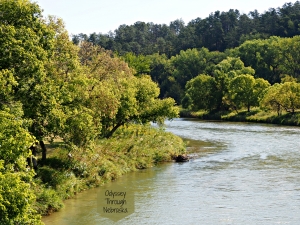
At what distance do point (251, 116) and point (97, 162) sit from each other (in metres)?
70.3

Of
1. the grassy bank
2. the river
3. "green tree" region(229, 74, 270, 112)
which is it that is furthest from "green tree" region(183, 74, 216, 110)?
the grassy bank

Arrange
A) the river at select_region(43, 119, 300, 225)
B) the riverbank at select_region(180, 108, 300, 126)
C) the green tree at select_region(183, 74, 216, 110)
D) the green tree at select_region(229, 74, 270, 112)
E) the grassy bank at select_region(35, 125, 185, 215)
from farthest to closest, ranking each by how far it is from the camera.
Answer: the green tree at select_region(183, 74, 216, 110), the green tree at select_region(229, 74, 270, 112), the riverbank at select_region(180, 108, 300, 126), the grassy bank at select_region(35, 125, 185, 215), the river at select_region(43, 119, 300, 225)

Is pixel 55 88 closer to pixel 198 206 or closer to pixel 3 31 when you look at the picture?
pixel 3 31

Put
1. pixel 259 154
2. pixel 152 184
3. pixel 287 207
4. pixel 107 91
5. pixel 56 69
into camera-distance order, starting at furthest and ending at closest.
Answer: pixel 259 154 < pixel 107 91 < pixel 152 184 < pixel 56 69 < pixel 287 207

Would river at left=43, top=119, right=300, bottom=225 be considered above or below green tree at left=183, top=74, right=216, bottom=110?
below

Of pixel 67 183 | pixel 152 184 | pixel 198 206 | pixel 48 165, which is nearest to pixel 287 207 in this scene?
pixel 198 206

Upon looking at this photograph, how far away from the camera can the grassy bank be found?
31.5 metres

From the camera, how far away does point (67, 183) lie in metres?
33.5

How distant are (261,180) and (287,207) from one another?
8.48 meters

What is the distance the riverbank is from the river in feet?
117

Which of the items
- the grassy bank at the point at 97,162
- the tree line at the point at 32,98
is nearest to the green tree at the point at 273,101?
the grassy bank at the point at 97,162

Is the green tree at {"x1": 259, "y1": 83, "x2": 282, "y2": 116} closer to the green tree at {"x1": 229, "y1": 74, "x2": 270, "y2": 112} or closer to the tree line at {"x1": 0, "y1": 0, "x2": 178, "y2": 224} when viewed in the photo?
the green tree at {"x1": 229, "y1": 74, "x2": 270, "y2": 112}

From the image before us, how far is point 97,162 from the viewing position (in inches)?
1522

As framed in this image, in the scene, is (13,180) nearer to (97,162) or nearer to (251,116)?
(97,162)
